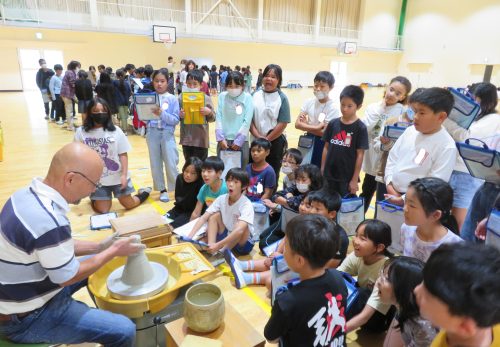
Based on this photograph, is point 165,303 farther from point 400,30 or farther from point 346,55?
point 400,30

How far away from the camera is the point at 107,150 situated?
12.0 ft

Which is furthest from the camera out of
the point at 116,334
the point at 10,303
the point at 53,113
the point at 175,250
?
the point at 53,113

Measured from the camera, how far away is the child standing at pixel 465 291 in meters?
0.83

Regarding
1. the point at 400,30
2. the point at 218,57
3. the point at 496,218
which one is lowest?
the point at 496,218

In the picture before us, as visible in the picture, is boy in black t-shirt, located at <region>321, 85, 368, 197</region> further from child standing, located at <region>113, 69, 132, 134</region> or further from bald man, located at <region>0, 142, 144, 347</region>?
child standing, located at <region>113, 69, 132, 134</region>

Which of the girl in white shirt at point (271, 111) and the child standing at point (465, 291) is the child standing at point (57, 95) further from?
the child standing at point (465, 291)

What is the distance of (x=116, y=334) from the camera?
1519mm

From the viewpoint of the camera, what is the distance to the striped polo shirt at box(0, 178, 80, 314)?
1.31 meters

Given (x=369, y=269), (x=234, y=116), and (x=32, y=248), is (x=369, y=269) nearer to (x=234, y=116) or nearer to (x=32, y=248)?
(x=32, y=248)

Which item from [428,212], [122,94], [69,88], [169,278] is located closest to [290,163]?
[428,212]

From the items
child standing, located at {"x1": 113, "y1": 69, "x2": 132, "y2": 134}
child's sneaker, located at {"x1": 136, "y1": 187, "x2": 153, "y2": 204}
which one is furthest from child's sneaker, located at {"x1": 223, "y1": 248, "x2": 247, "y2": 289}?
child standing, located at {"x1": 113, "y1": 69, "x2": 132, "y2": 134}

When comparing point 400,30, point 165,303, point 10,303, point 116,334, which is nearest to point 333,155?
point 165,303

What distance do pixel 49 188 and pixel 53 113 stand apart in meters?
9.12

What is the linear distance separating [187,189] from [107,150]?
1002mm
